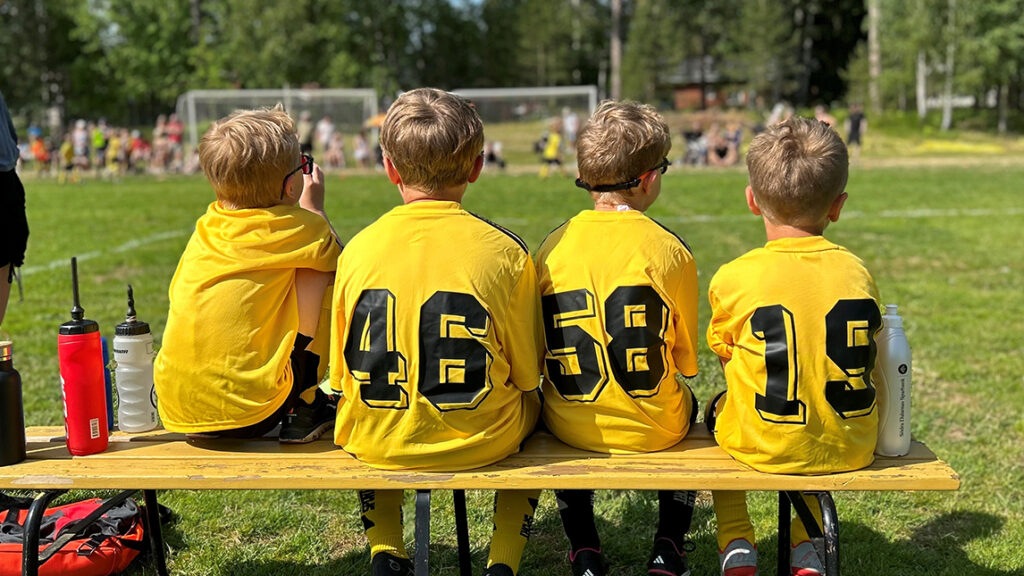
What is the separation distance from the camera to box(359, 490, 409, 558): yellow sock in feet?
9.50

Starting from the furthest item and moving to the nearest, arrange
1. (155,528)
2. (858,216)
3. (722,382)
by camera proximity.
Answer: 1. (858,216)
2. (722,382)
3. (155,528)

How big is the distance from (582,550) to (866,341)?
1155mm

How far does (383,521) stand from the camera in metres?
2.91

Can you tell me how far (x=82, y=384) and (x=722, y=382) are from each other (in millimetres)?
3833

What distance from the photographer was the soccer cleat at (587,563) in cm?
294

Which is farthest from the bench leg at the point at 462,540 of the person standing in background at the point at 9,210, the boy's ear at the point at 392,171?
the person standing in background at the point at 9,210

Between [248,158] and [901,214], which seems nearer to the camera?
[248,158]

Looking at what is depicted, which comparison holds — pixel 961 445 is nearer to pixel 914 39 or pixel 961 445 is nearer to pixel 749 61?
pixel 914 39

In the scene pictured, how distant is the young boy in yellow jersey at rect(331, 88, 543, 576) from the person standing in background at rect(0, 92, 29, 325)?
204cm

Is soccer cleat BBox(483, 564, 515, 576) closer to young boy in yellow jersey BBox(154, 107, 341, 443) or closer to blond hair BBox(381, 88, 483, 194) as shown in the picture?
young boy in yellow jersey BBox(154, 107, 341, 443)

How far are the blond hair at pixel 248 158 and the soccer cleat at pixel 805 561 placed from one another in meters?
2.02

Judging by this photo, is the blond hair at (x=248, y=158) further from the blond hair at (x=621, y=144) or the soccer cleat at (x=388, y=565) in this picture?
the soccer cleat at (x=388, y=565)

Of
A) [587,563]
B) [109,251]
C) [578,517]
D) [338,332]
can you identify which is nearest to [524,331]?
[338,332]

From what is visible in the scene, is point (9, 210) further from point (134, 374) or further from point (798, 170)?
point (798, 170)
